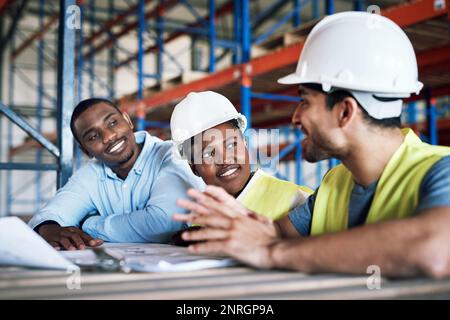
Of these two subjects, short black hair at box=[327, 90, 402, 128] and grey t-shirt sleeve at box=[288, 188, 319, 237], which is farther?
grey t-shirt sleeve at box=[288, 188, 319, 237]

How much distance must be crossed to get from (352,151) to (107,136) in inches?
66.7

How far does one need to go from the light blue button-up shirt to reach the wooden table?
1.17m

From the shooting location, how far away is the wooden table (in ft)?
4.08

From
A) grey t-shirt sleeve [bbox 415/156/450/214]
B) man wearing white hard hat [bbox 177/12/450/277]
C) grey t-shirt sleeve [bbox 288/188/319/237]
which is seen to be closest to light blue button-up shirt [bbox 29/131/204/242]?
grey t-shirt sleeve [bbox 288/188/319/237]

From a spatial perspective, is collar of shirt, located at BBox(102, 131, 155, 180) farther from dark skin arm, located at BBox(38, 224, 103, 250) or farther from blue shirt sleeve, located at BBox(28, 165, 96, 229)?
dark skin arm, located at BBox(38, 224, 103, 250)

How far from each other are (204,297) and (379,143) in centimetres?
79

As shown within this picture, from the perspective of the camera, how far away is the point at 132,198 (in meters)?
3.05

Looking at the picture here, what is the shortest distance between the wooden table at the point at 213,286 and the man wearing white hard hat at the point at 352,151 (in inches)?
3.0

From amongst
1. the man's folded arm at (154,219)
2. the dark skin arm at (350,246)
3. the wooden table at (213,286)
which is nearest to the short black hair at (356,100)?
the dark skin arm at (350,246)
